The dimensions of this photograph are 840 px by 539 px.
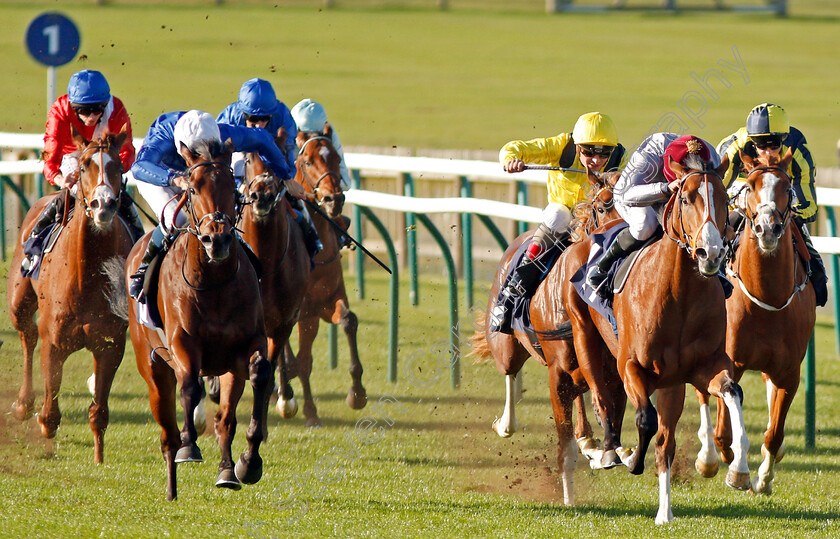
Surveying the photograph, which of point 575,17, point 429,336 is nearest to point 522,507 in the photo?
point 429,336

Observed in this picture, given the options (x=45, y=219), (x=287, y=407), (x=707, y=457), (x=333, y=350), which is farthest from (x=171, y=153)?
(x=333, y=350)

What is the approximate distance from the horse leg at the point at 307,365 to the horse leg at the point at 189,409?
2139mm

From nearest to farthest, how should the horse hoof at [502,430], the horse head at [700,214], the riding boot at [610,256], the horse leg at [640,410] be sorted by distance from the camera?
the horse head at [700,214] < the horse leg at [640,410] < the riding boot at [610,256] < the horse hoof at [502,430]

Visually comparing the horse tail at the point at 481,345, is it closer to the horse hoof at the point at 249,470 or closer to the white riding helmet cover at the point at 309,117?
the white riding helmet cover at the point at 309,117

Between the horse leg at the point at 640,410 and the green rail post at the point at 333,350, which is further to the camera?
the green rail post at the point at 333,350

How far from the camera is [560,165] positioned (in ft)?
21.6

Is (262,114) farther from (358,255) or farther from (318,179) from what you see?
(358,255)

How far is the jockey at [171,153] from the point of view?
565cm

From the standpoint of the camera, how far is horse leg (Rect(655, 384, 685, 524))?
5.58 meters

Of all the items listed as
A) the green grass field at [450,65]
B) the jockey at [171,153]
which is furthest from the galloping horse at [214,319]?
the green grass field at [450,65]

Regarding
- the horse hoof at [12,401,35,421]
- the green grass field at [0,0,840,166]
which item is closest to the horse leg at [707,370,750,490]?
the horse hoof at [12,401,35,421]

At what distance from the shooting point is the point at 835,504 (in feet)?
19.9

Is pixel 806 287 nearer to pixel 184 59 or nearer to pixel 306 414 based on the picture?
pixel 306 414

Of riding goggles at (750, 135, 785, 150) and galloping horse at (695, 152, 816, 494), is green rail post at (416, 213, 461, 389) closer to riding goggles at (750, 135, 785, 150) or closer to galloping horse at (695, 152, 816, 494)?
galloping horse at (695, 152, 816, 494)
